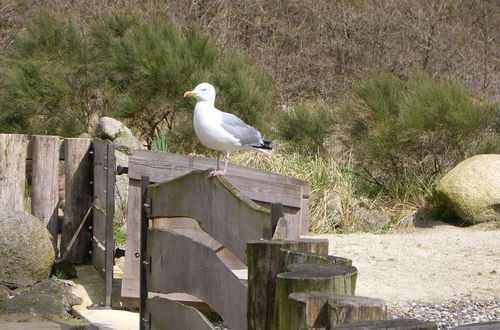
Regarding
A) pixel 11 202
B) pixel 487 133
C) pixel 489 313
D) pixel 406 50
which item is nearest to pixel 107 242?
pixel 11 202

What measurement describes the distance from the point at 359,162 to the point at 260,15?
8799 mm

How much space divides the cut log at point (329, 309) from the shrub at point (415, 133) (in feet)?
31.4

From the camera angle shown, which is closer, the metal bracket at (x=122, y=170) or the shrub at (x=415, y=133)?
the metal bracket at (x=122, y=170)

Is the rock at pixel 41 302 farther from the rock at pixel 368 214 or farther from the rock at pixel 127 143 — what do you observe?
the rock at pixel 368 214

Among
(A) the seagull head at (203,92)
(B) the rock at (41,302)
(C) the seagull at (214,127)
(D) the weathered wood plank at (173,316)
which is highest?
(A) the seagull head at (203,92)

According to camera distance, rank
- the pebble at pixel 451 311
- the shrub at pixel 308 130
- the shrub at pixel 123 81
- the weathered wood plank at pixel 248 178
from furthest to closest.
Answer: the shrub at pixel 123 81
the shrub at pixel 308 130
the pebble at pixel 451 311
the weathered wood plank at pixel 248 178

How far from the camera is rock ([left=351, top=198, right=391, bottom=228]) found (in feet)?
36.8

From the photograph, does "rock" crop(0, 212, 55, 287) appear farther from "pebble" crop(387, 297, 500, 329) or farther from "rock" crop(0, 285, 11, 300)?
"pebble" crop(387, 297, 500, 329)

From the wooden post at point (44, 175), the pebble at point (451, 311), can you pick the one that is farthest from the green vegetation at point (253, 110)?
the pebble at point (451, 311)

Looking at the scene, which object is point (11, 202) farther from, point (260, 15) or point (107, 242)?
point (260, 15)

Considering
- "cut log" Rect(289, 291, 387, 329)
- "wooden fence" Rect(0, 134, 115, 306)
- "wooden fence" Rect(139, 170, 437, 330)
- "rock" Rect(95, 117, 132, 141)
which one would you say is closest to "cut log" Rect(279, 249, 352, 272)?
"wooden fence" Rect(139, 170, 437, 330)

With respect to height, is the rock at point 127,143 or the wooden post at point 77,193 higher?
the rock at point 127,143

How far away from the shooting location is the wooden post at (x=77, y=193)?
8.53 m

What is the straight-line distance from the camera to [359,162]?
1238 centimetres
